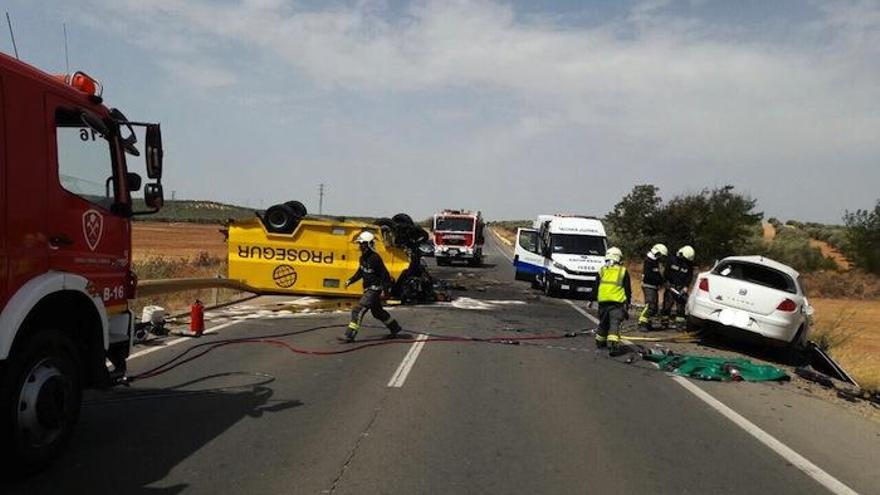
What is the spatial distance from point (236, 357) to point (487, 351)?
3.63 m

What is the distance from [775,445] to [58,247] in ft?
19.6

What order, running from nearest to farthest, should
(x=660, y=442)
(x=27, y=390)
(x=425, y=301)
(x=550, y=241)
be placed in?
(x=27, y=390), (x=660, y=442), (x=425, y=301), (x=550, y=241)

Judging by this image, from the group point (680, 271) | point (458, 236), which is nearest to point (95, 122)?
point (680, 271)

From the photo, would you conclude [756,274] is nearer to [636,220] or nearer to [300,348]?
[300,348]

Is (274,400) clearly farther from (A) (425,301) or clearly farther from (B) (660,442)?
(A) (425,301)

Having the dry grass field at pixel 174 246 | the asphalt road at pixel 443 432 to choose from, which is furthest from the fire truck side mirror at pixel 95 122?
the dry grass field at pixel 174 246

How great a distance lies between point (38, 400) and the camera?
4996 mm

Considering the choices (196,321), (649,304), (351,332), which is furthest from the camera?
(649,304)

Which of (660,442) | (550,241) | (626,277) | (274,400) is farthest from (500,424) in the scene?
(550,241)

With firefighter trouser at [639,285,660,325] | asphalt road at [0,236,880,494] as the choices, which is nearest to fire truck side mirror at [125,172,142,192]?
→ asphalt road at [0,236,880,494]

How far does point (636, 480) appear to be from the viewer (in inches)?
212

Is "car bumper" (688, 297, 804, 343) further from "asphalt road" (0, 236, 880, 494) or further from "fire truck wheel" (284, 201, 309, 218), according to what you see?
"fire truck wheel" (284, 201, 309, 218)

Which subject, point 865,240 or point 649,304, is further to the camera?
point 865,240

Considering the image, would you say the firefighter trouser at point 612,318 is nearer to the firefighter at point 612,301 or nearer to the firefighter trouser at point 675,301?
the firefighter at point 612,301
